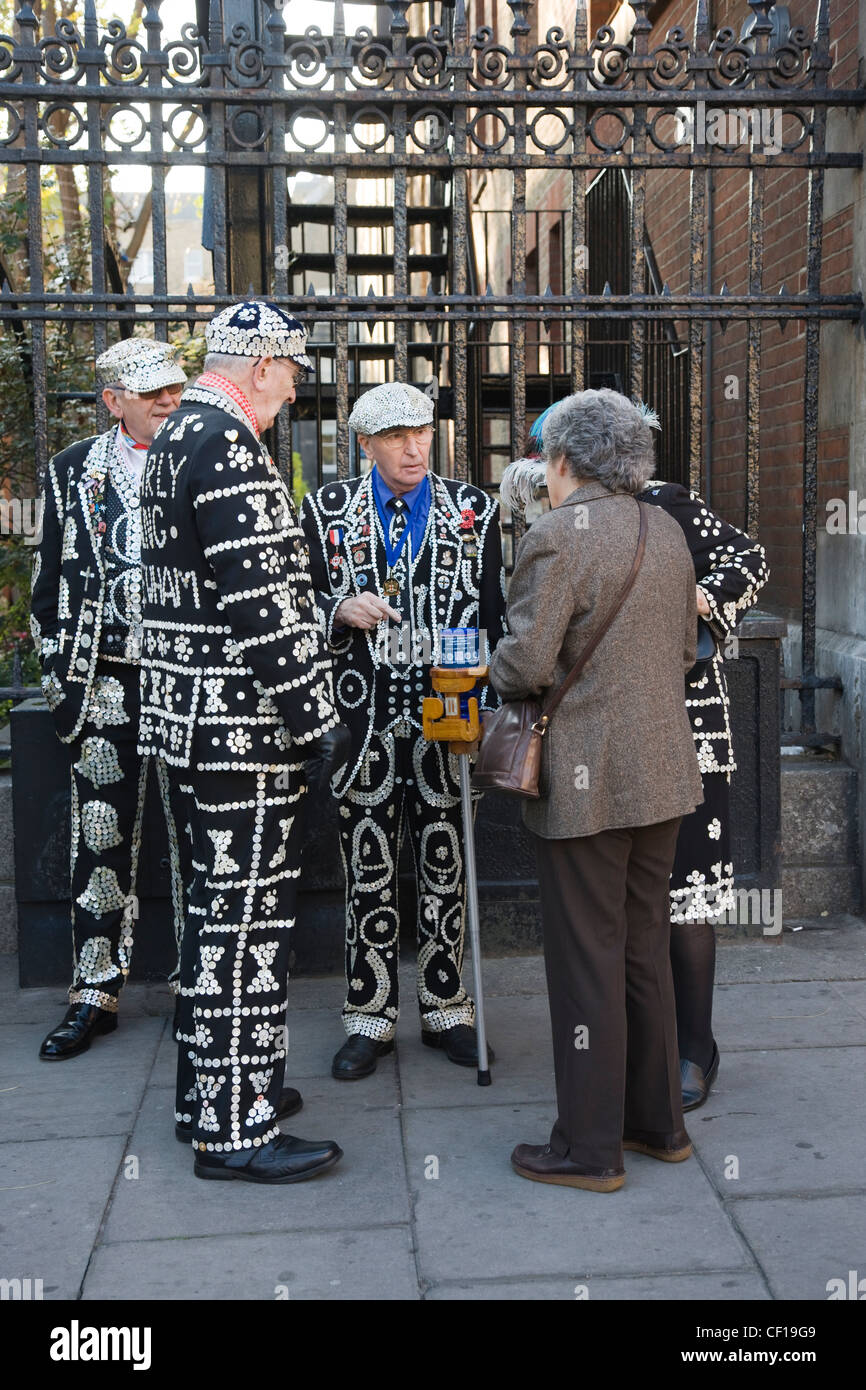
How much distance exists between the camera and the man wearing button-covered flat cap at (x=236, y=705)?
130 inches

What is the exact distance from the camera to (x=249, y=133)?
5438 millimetres

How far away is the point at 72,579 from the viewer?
437cm

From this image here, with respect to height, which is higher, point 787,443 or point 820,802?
point 787,443

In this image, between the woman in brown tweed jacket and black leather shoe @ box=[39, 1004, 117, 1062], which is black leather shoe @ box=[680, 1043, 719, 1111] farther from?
black leather shoe @ box=[39, 1004, 117, 1062]

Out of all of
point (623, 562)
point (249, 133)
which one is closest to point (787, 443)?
point (249, 133)

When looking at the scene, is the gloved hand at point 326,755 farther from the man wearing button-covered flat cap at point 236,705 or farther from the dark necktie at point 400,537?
the dark necktie at point 400,537

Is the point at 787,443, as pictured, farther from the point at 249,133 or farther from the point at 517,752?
the point at 517,752

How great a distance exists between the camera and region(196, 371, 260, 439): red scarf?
135 inches

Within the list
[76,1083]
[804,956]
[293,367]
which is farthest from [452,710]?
[804,956]

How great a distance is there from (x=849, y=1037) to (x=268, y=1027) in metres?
1.92

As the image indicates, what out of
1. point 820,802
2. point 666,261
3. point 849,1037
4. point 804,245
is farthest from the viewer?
point 666,261

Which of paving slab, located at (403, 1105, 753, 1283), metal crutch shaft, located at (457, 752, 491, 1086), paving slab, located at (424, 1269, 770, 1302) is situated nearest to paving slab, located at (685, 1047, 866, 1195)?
paving slab, located at (403, 1105, 753, 1283)

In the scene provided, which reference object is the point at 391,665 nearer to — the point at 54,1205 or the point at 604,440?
the point at 604,440

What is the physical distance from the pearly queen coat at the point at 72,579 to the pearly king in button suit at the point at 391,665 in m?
0.68
